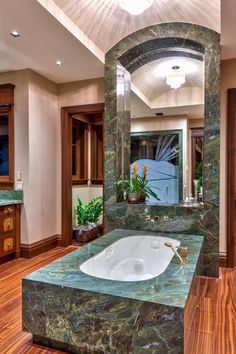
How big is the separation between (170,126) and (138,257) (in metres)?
1.80

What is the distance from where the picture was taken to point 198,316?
230 cm

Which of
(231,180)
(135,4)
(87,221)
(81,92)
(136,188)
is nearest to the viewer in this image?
(135,4)

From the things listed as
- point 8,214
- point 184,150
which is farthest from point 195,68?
point 8,214

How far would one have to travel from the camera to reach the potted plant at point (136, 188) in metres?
3.59

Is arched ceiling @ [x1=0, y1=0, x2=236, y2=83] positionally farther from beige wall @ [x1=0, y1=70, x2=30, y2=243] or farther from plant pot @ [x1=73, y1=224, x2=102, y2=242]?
plant pot @ [x1=73, y1=224, x2=102, y2=242]

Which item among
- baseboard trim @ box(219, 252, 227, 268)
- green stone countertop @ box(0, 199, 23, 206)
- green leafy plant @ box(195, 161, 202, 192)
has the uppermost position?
green leafy plant @ box(195, 161, 202, 192)

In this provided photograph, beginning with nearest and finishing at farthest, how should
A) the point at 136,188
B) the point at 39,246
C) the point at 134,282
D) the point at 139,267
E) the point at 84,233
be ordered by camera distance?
the point at 134,282
the point at 139,267
the point at 136,188
the point at 39,246
the point at 84,233

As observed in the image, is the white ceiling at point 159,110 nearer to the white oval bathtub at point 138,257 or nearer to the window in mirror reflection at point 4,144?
the white oval bathtub at point 138,257

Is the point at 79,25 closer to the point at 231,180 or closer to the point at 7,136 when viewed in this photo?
the point at 7,136

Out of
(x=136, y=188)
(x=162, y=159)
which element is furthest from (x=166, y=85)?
(x=136, y=188)

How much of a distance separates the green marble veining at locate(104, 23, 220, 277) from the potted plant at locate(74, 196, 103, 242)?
1182 mm

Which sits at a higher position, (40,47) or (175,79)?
(40,47)

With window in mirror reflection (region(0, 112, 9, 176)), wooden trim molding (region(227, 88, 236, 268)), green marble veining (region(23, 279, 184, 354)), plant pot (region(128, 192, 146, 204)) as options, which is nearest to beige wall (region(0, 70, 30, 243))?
window in mirror reflection (region(0, 112, 9, 176))

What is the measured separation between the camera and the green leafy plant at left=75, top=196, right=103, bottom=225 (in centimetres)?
486
